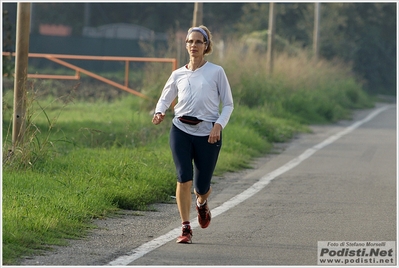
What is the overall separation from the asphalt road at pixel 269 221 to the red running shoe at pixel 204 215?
3.5 inches

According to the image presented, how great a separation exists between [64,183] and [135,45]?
34.0m

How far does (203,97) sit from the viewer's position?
751cm

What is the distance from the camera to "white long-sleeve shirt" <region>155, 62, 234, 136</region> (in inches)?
296

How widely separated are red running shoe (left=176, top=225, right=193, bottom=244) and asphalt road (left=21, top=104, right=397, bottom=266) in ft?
0.23

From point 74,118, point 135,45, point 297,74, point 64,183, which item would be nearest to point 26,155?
Result: point 64,183

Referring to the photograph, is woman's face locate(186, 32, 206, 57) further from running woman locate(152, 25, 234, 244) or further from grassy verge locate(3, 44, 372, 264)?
grassy verge locate(3, 44, 372, 264)

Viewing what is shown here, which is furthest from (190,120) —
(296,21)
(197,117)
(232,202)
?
(296,21)

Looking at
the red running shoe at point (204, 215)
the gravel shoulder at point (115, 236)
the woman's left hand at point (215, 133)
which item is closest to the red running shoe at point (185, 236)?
the gravel shoulder at point (115, 236)

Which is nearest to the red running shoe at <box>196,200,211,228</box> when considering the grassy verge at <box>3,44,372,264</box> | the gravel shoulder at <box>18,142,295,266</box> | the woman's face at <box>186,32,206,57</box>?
the gravel shoulder at <box>18,142,295,266</box>

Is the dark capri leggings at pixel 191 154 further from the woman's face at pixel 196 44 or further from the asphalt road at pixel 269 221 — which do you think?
the woman's face at pixel 196 44

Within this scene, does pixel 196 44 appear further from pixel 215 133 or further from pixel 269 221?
pixel 269 221

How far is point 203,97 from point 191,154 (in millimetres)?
500

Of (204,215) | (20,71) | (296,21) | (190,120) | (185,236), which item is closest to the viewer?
(185,236)

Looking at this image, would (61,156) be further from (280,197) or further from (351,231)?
(351,231)
